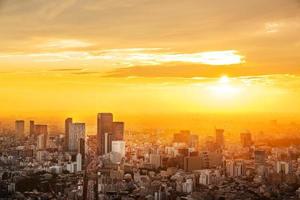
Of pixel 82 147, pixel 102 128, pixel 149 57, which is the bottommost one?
pixel 82 147

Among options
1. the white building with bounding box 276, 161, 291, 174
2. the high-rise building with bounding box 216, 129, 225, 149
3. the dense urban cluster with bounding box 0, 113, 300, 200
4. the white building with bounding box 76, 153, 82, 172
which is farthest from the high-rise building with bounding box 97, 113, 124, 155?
the white building with bounding box 276, 161, 291, 174

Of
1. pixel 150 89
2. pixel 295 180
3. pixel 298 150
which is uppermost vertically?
pixel 150 89

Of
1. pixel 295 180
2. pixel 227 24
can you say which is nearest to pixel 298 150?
pixel 295 180

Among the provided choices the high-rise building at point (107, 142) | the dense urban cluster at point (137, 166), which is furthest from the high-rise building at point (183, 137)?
the high-rise building at point (107, 142)

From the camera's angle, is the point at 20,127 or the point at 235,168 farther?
the point at 20,127

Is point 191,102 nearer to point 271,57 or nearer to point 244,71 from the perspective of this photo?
point 244,71

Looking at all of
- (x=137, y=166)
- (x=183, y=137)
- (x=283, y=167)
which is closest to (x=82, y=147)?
(x=137, y=166)

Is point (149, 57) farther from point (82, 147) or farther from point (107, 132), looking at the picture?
point (82, 147)

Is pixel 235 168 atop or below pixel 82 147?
below
